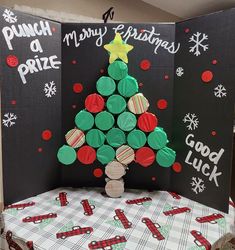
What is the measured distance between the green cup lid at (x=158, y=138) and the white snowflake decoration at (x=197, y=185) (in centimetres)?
23

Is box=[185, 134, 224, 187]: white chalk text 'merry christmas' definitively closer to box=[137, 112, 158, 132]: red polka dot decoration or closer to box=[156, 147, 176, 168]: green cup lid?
box=[156, 147, 176, 168]: green cup lid

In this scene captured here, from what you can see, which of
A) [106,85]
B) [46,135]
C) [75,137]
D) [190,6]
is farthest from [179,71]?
[190,6]

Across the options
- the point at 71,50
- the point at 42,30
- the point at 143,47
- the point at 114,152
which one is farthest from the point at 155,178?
the point at 42,30

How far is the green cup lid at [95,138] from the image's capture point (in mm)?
1171

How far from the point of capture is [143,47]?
3.89 ft

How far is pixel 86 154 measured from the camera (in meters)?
1.19

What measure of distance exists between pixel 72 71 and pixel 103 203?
26.4 inches

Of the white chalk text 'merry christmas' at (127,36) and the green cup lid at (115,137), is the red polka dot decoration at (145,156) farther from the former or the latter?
the white chalk text 'merry christmas' at (127,36)

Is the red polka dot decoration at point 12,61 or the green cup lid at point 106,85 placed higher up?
the red polka dot decoration at point 12,61

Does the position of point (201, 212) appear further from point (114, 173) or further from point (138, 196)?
point (114, 173)

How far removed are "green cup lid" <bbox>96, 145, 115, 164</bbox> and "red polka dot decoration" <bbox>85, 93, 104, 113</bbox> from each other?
186mm

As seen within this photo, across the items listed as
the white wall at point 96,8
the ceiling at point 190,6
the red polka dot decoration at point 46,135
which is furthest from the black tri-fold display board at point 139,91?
the ceiling at point 190,6

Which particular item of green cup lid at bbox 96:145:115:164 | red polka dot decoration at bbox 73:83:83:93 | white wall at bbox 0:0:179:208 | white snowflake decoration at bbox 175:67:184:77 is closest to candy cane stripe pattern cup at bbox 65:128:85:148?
green cup lid at bbox 96:145:115:164

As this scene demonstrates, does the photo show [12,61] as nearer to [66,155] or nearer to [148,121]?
[66,155]
